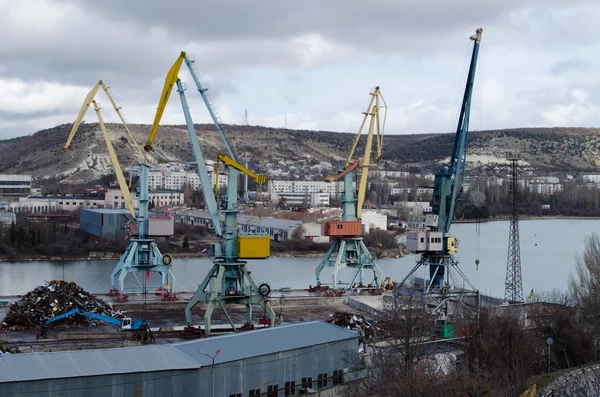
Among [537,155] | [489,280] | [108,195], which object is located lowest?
[489,280]

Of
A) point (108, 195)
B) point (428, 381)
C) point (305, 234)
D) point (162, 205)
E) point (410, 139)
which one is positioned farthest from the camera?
point (410, 139)

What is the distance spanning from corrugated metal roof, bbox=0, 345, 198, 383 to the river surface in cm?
1306

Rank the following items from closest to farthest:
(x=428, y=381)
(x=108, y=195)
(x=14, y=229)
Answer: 1. (x=428, y=381)
2. (x=14, y=229)
3. (x=108, y=195)

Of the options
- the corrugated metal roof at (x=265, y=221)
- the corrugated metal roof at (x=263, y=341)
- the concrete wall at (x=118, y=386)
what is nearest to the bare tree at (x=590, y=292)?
the corrugated metal roof at (x=263, y=341)

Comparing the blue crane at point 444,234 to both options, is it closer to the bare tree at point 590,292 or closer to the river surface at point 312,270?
the river surface at point 312,270

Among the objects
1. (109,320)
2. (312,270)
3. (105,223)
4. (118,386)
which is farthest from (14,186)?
(118,386)

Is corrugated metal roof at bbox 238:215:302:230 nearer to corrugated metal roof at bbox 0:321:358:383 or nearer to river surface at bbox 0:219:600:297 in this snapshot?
river surface at bbox 0:219:600:297

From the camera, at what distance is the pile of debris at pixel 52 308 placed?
1933 cm

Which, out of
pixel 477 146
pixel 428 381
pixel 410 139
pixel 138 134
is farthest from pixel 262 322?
pixel 410 139

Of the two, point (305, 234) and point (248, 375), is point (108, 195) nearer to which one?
point (305, 234)

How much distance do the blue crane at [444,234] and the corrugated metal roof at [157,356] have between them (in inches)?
239

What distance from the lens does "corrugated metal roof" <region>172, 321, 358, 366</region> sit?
44.8 feet

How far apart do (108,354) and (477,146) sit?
139 metres

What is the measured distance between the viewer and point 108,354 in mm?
12773
